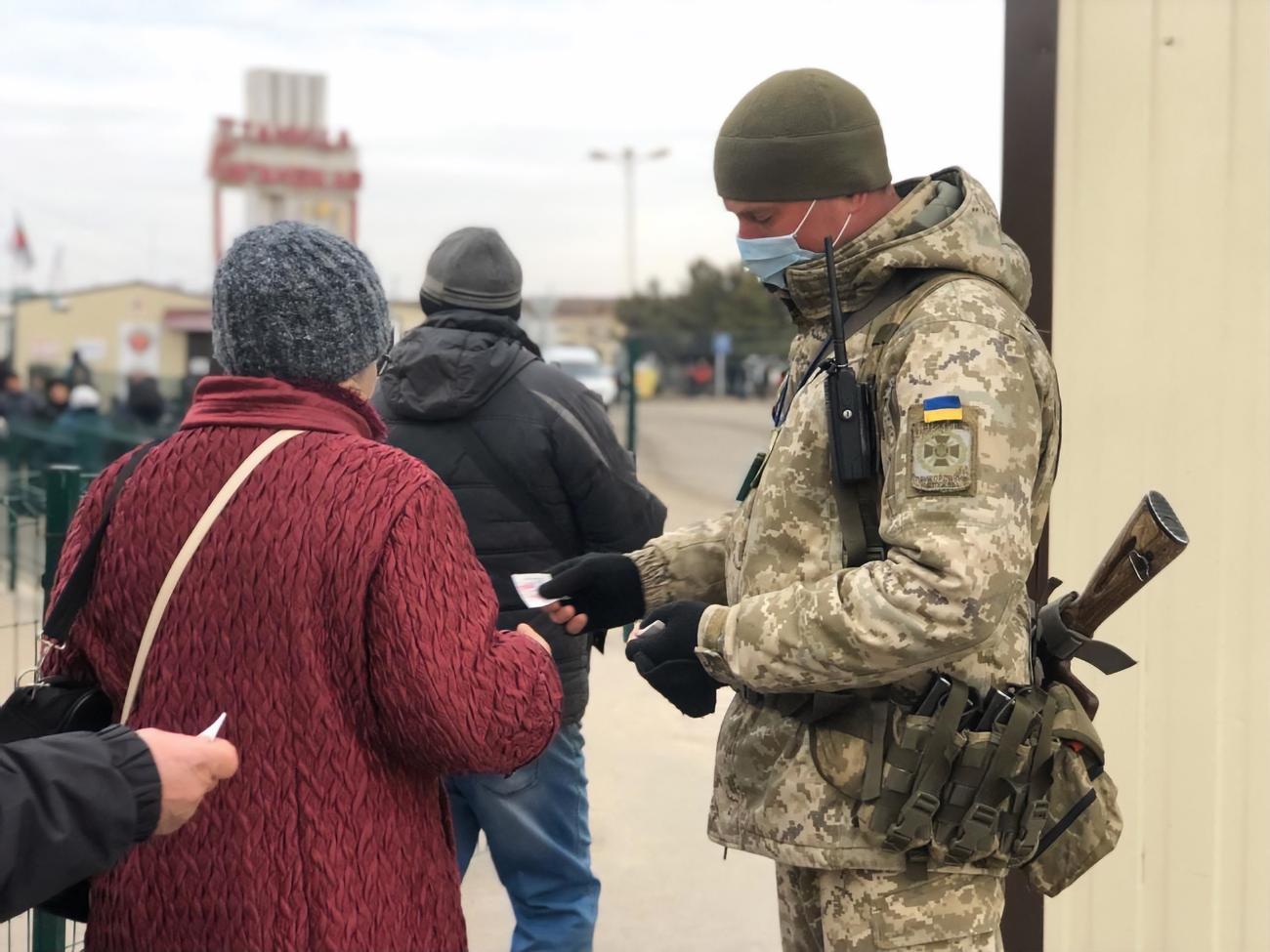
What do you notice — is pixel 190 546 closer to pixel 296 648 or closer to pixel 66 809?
pixel 296 648

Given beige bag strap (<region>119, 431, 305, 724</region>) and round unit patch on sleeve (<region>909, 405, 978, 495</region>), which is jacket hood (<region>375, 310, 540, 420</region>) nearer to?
beige bag strap (<region>119, 431, 305, 724</region>)

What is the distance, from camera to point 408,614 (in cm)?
181

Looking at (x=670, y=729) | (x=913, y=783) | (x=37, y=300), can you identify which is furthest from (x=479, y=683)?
(x=37, y=300)

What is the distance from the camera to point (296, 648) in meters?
1.81

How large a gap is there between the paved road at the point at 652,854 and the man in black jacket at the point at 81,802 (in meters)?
2.57

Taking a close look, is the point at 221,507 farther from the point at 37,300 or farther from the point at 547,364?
the point at 37,300

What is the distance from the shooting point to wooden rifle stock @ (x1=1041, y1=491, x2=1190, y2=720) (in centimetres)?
205

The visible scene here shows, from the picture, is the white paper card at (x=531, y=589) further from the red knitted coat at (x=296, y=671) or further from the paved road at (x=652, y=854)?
the paved road at (x=652, y=854)

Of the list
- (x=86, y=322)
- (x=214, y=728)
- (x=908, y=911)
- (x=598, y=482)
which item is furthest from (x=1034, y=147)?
(x=86, y=322)

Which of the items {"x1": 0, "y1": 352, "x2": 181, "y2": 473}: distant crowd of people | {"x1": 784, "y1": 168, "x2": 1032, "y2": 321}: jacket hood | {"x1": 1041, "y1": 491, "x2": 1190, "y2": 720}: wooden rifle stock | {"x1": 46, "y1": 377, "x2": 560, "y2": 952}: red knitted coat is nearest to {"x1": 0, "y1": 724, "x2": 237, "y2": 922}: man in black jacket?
{"x1": 46, "y1": 377, "x2": 560, "y2": 952}: red knitted coat

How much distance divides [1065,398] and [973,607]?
1252mm

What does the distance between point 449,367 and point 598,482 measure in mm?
453

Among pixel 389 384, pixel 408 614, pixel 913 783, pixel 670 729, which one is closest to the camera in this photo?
pixel 408 614

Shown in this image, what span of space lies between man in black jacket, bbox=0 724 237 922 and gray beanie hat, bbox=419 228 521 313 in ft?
6.63
